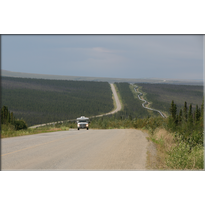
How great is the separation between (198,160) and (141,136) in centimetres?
792

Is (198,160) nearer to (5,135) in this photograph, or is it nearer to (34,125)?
(34,125)

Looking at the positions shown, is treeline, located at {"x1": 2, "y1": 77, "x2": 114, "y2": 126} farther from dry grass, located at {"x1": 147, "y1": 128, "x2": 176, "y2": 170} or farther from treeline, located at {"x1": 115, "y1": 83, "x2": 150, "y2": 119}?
dry grass, located at {"x1": 147, "y1": 128, "x2": 176, "y2": 170}

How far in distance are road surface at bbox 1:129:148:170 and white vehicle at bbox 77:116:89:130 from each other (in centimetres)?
112

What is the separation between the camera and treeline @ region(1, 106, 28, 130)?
10.7m

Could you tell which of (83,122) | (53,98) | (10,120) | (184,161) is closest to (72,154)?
(83,122)

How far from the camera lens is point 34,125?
12.3m

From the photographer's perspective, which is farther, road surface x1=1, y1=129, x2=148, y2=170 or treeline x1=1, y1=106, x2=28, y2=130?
treeline x1=1, y1=106, x2=28, y2=130

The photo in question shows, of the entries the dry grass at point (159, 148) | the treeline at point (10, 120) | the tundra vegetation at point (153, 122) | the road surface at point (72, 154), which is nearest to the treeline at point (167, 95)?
the tundra vegetation at point (153, 122)

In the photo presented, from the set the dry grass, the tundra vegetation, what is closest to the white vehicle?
the tundra vegetation

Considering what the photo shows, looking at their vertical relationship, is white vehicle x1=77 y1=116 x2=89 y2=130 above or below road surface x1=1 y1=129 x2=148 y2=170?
above

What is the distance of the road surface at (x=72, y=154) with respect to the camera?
28.7ft

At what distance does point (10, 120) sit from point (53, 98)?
2903mm

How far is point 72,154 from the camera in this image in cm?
1112
